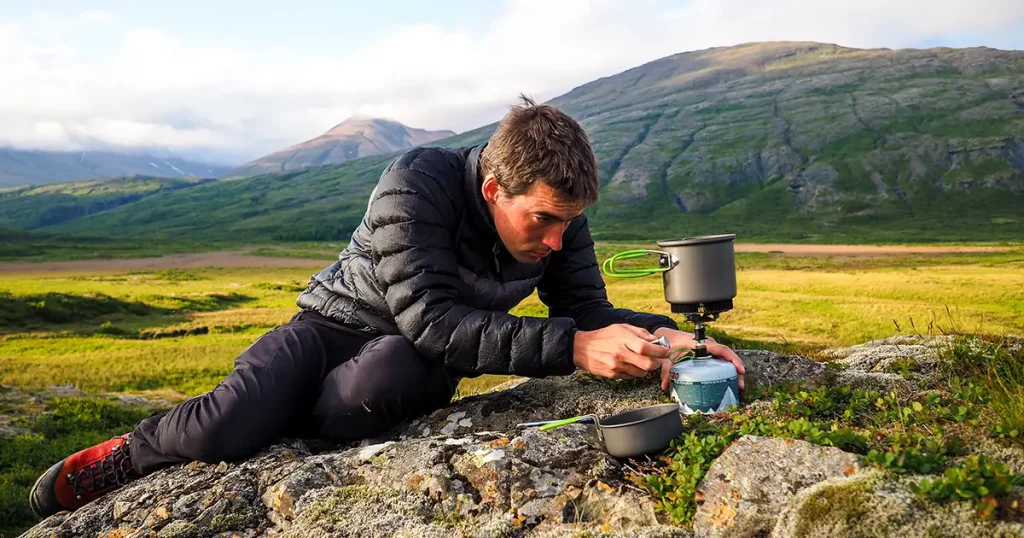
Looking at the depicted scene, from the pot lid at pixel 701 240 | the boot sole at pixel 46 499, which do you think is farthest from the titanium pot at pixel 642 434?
the boot sole at pixel 46 499

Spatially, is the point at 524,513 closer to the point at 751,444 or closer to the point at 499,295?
the point at 751,444

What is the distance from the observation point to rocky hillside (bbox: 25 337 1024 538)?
3.22 meters

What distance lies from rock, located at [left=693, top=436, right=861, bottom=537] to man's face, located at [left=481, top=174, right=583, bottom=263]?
2078 millimetres

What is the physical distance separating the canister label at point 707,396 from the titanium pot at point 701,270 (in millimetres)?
593

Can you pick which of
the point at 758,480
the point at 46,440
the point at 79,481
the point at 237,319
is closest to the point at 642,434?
the point at 758,480

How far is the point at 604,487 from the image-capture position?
4.14m

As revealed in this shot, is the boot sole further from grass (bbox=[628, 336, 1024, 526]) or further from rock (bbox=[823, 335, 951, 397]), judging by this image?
rock (bbox=[823, 335, 951, 397])

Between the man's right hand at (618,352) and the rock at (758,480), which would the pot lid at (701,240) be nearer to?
the man's right hand at (618,352)

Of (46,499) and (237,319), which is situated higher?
(46,499)

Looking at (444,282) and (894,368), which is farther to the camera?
(894,368)

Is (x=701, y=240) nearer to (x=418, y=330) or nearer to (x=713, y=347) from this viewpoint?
(x=713, y=347)

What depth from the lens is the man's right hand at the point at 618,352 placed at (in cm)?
474

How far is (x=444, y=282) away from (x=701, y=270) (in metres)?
1.97

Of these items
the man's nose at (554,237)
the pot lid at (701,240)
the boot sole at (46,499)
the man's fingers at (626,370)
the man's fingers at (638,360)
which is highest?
the man's nose at (554,237)
